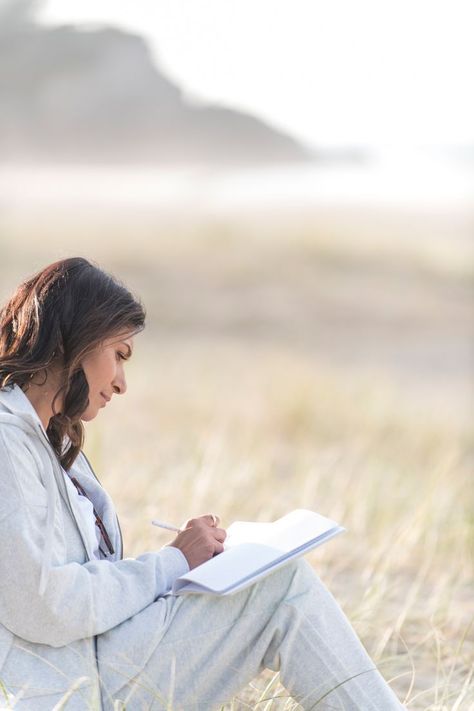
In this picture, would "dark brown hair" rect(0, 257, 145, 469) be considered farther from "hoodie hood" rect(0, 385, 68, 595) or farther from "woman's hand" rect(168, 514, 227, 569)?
"woman's hand" rect(168, 514, 227, 569)

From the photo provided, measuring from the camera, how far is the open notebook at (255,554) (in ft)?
6.61

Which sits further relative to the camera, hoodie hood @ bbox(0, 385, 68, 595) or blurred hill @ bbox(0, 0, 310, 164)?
blurred hill @ bbox(0, 0, 310, 164)

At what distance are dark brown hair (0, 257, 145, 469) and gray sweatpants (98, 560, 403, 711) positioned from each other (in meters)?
0.43

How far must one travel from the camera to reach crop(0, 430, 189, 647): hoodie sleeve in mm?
1949

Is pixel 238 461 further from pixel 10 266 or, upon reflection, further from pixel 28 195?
pixel 28 195

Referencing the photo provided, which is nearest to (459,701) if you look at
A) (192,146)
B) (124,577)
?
(124,577)

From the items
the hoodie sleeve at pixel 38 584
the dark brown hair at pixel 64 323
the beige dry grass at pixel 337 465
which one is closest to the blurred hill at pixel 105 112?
the beige dry grass at pixel 337 465

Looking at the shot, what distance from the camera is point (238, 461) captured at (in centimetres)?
545

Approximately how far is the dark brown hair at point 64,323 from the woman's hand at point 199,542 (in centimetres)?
31

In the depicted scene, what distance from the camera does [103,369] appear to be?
2162mm

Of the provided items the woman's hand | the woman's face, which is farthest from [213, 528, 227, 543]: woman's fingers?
the woman's face

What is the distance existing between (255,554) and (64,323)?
548 mm

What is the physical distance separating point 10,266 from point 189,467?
17.7m

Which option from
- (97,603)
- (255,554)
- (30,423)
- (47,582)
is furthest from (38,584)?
(255,554)
